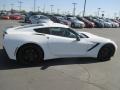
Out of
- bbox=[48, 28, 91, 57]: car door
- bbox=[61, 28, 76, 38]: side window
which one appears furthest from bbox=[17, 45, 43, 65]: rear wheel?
bbox=[61, 28, 76, 38]: side window

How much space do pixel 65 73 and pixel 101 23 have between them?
107 ft

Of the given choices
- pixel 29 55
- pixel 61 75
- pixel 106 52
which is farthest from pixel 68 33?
pixel 61 75

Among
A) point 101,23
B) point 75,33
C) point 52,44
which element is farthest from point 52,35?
point 101,23

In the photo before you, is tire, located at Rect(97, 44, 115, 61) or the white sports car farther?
tire, located at Rect(97, 44, 115, 61)

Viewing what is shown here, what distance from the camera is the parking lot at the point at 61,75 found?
5961 mm

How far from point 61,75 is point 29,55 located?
1501 mm

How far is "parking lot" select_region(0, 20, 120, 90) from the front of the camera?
5961 millimetres

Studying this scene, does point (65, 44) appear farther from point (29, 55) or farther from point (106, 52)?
point (106, 52)

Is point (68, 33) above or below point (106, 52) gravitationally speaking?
above

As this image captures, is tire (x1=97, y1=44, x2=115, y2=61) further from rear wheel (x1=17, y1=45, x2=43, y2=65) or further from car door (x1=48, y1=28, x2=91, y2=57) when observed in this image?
rear wheel (x1=17, y1=45, x2=43, y2=65)

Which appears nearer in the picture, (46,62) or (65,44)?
(65,44)

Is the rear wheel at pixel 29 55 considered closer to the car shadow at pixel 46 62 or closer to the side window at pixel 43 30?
the car shadow at pixel 46 62

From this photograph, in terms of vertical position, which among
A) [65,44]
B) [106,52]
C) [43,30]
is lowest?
[106,52]

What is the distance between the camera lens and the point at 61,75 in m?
6.95
